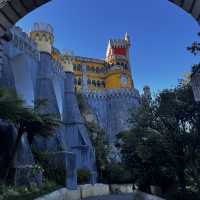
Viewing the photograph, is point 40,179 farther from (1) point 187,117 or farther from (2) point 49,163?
(1) point 187,117

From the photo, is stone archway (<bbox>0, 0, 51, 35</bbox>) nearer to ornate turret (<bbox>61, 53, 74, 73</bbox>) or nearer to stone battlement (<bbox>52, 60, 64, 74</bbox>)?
stone battlement (<bbox>52, 60, 64, 74</bbox>)

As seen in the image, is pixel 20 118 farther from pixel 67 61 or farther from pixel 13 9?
pixel 67 61

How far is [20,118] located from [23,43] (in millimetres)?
15173

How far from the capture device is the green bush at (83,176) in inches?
1284

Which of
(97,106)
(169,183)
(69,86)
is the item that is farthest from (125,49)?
(169,183)

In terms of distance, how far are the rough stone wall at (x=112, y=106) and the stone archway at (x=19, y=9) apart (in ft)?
147

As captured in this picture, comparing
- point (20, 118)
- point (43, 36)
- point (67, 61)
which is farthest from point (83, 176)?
point (43, 36)

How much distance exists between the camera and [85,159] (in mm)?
35219

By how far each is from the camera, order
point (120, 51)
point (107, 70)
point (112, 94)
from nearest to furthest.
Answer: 1. point (112, 94)
2. point (107, 70)
3. point (120, 51)

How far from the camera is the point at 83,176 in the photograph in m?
33.2

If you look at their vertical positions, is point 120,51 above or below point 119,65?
above

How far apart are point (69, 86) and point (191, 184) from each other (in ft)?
79.5

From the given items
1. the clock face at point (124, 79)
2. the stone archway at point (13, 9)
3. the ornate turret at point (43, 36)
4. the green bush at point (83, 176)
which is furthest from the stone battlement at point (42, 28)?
the stone archway at point (13, 9)

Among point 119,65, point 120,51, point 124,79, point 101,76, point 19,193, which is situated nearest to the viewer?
point 19,193
